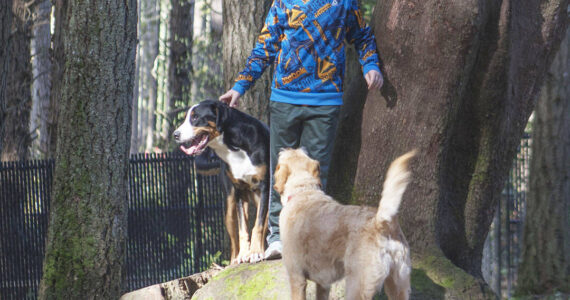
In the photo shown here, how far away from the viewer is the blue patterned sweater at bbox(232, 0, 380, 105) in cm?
560

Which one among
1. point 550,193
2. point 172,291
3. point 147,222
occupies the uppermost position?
point 550,193

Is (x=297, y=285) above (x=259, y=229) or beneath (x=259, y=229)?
A: beneath

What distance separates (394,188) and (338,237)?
0.54 metres

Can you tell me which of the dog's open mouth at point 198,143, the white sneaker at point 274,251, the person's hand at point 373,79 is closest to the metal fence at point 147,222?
the white sneaker at point 274,251

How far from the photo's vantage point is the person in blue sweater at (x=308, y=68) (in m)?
5.61

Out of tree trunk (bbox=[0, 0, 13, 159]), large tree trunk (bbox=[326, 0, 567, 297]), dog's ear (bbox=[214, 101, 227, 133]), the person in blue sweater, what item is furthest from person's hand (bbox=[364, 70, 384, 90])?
tree trunk (bbox=[0, 0, 13, 159])

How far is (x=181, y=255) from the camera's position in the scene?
12211 millimetres

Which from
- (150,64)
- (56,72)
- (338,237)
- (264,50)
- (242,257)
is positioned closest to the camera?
(338,237)

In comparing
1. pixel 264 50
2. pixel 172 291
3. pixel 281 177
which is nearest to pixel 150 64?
pixel 172 291

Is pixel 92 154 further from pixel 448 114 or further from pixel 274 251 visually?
pixel 448 114

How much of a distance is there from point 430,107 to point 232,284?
7.66 feet

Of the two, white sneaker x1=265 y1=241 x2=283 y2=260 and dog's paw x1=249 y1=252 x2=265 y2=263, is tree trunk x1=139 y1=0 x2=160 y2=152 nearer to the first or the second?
dog's paw x1=249 y1=252 x2=265 y2=263

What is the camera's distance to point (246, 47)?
851 centimetres

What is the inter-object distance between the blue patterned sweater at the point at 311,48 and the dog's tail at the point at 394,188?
54.1 inches
